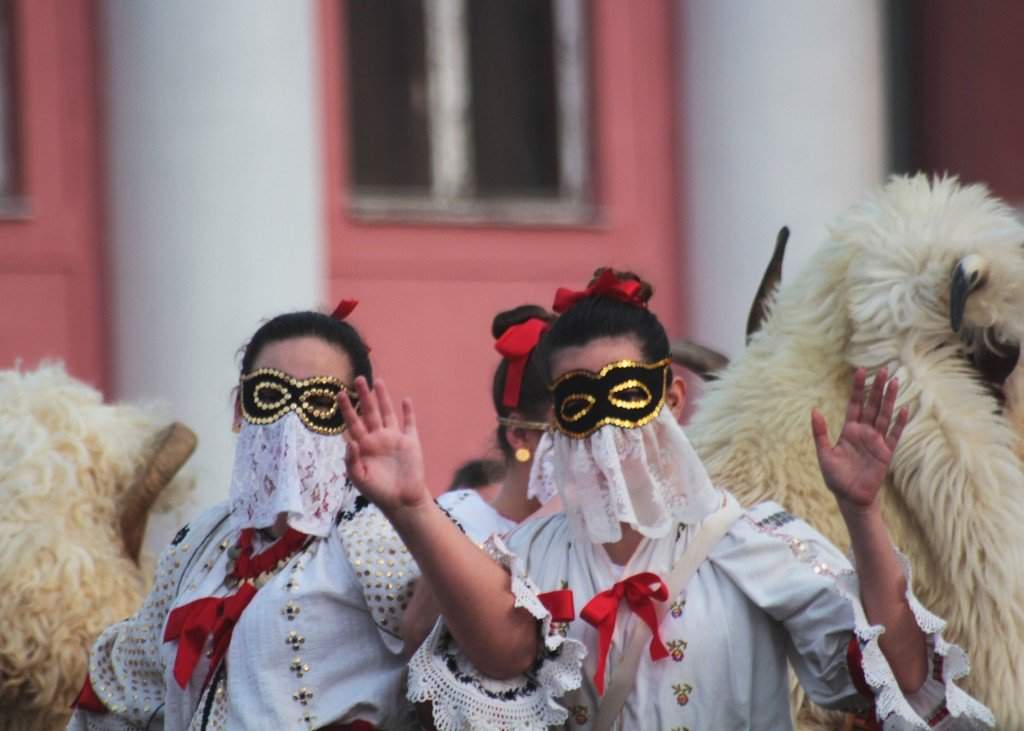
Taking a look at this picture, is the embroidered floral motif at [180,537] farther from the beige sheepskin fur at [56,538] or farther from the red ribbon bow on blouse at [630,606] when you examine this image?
the red ribbon bow on blouse at [630,606]

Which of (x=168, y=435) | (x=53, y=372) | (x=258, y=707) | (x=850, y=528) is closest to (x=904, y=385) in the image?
(x=850, y=528)

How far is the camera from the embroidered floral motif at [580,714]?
9.28 feet

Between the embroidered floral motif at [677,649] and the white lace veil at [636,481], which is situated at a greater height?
the white lace veil at [636,481]

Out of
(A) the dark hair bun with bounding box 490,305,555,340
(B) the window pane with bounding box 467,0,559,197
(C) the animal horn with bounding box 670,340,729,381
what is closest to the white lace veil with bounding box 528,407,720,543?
(A) the dark hair bun with bounding box 490,305,555,340

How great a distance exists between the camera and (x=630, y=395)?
9.32ft

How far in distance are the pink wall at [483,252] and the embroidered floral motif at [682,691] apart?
572 centimetres

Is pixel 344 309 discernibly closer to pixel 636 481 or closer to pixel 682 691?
pixel 636 481

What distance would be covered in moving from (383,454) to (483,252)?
651 centimetres

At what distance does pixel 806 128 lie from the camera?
8820 millimetres

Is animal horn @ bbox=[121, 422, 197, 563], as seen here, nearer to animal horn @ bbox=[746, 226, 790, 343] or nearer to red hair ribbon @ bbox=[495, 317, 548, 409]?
red hair ribbon @ bbox=[495, 317, 548, 409]

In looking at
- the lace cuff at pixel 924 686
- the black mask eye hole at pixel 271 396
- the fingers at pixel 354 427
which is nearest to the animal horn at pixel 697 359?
the black mask eye hole at pixel 271 396

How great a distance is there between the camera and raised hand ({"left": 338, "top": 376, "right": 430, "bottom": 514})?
2.68 m

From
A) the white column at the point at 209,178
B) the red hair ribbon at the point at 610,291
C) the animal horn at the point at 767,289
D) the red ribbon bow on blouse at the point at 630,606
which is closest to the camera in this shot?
the red ribbon bow on blouse at the point at 630,606

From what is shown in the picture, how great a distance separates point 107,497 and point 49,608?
0.34m
